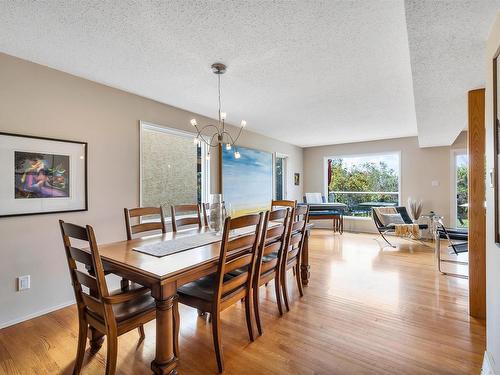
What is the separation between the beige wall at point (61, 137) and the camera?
7.54ft

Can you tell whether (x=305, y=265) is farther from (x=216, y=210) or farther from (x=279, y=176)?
(x=279, y=176)

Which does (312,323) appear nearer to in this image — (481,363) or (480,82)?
(481,363)

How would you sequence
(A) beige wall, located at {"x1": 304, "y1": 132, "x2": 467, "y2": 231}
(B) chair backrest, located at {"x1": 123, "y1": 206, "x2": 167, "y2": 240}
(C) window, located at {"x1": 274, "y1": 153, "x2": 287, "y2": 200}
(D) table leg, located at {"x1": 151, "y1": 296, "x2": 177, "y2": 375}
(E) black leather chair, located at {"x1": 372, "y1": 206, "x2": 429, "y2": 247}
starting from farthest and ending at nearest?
(C) window, located at {"x1": 274, "y1": 153, "x2": 287, "y2": 200}
(A) beige wall, located at {"x1": 304, "y1": 132, "x2": 467, "y2": 231}
(E) black leather chair, located at {"x1": 372, "y1": 206, "x2": 429, "y2": 247}
(B) chair backrest, located at {"x1": 123, "y1": 206, "x2": 167, "y2": 240}
(D) table leg, located at {"x1": 151, "y1": 296, "x2": 177, "y2": 375}

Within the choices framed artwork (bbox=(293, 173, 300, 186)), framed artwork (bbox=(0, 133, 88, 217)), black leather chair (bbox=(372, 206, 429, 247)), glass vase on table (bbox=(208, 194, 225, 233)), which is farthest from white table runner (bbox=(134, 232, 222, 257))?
framed artwork (bbox=(293, 173, 300, 186))

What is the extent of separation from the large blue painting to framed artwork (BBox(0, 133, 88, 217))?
6.98 ft

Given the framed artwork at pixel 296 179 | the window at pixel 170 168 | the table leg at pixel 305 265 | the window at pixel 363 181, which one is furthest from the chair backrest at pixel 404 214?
the window at pixel 170 168

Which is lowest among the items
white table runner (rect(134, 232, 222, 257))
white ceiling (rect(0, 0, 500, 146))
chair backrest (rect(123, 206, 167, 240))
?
white table runner (rect(134, 232, 222, 257))

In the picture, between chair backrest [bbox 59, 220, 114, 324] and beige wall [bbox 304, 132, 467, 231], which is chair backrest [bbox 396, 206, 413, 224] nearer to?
beige wall [bbox 304, 132, 467, 231]

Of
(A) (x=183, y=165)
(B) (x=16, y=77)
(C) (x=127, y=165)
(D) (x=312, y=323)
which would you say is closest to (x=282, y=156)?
(A) (x=183, y=165)

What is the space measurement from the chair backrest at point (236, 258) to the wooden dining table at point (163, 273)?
71 mm

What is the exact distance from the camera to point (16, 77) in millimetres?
2326

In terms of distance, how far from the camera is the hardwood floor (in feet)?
5.66

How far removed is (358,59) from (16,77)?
3045mm

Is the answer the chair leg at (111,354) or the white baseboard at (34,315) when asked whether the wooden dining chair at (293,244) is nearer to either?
the chair leg at (111,354)
